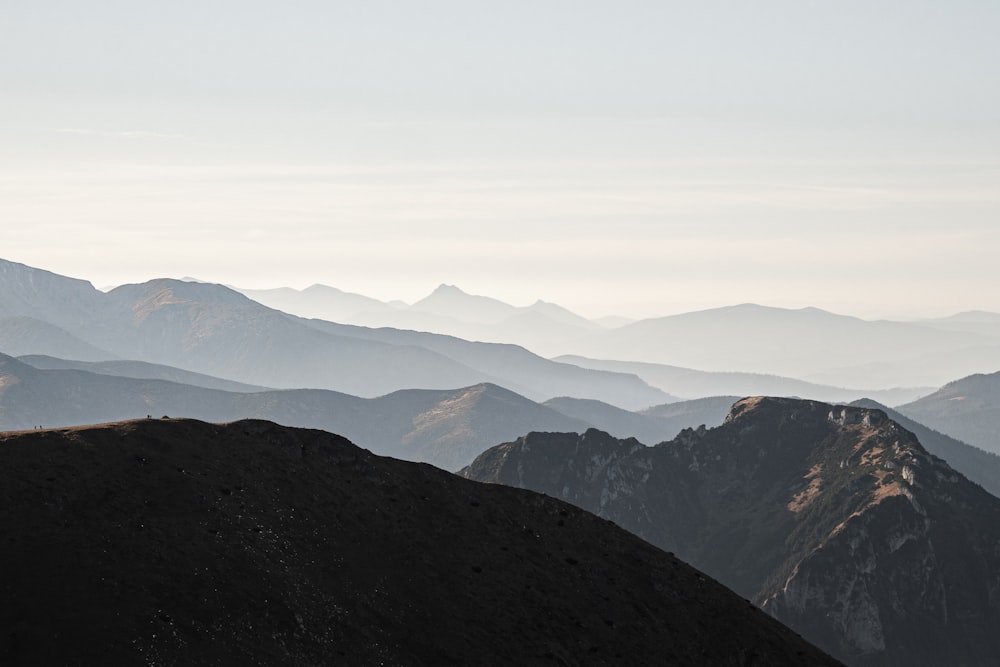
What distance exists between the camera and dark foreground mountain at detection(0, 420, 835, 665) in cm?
10438

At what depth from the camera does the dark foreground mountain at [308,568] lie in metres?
104

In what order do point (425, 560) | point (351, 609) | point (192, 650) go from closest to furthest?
point (192, 650) → point (351, 609) → point (425, 560)

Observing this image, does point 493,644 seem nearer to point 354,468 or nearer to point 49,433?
point 354,468

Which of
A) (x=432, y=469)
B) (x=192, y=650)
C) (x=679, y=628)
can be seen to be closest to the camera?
(x=192, y=650)

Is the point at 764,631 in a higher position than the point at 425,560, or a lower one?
lower

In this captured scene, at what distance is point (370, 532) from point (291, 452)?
58.7ft

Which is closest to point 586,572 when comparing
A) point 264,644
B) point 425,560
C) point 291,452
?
point 425,560

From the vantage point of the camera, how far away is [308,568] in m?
126

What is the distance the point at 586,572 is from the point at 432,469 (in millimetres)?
27491

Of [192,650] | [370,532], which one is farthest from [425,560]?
[192,650]

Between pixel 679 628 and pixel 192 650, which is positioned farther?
pixel 679 628

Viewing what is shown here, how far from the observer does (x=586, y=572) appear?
156 metres

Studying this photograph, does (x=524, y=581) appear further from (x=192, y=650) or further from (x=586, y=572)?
(x=192, y=650)

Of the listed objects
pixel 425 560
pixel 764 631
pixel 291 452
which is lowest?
pixel 764 631
